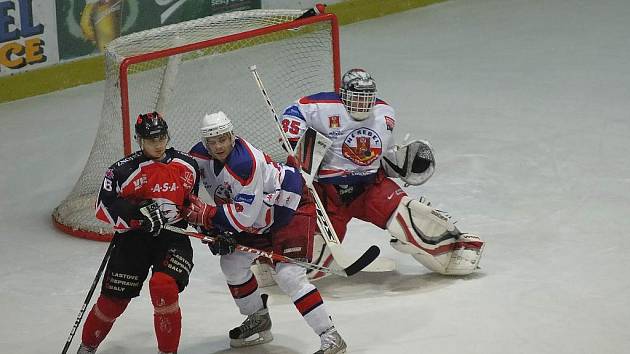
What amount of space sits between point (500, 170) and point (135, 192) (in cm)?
A: 259

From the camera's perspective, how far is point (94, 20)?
7.57 metres

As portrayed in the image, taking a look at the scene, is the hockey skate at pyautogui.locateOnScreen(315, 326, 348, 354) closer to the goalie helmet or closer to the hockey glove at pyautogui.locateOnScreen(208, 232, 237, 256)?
the hockey glove at pyautogui.locateOnScreen(208, 232, 237, 256)

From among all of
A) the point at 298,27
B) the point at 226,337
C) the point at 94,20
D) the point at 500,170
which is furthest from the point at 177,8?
the point at 226,337

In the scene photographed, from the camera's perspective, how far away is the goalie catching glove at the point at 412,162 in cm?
533

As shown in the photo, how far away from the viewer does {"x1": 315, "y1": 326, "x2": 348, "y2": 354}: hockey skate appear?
4414mm

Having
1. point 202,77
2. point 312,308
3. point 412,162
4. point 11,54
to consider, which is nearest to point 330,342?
point 312,308

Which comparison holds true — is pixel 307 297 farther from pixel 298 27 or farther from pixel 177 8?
pixel 177 8

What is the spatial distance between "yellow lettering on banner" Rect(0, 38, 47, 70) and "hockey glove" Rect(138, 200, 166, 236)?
3.23m

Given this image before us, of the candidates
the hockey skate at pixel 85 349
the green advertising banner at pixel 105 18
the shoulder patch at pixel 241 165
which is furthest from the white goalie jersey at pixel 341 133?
the green advertising banner at pixel 105 18

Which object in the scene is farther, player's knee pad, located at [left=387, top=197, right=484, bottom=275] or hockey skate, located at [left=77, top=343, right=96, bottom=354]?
player's knee pad, located at [left=387, top=197, right=484, bottom=275]

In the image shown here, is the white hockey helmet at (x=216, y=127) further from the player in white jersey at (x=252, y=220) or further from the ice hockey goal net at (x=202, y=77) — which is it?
the ice hockey goal net at (x=202, y=77)

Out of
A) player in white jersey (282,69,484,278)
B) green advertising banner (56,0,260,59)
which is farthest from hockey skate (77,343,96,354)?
green advertising banner (56,0,260,59)

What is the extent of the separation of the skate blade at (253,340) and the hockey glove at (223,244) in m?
0.38

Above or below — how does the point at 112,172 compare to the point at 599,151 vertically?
above
